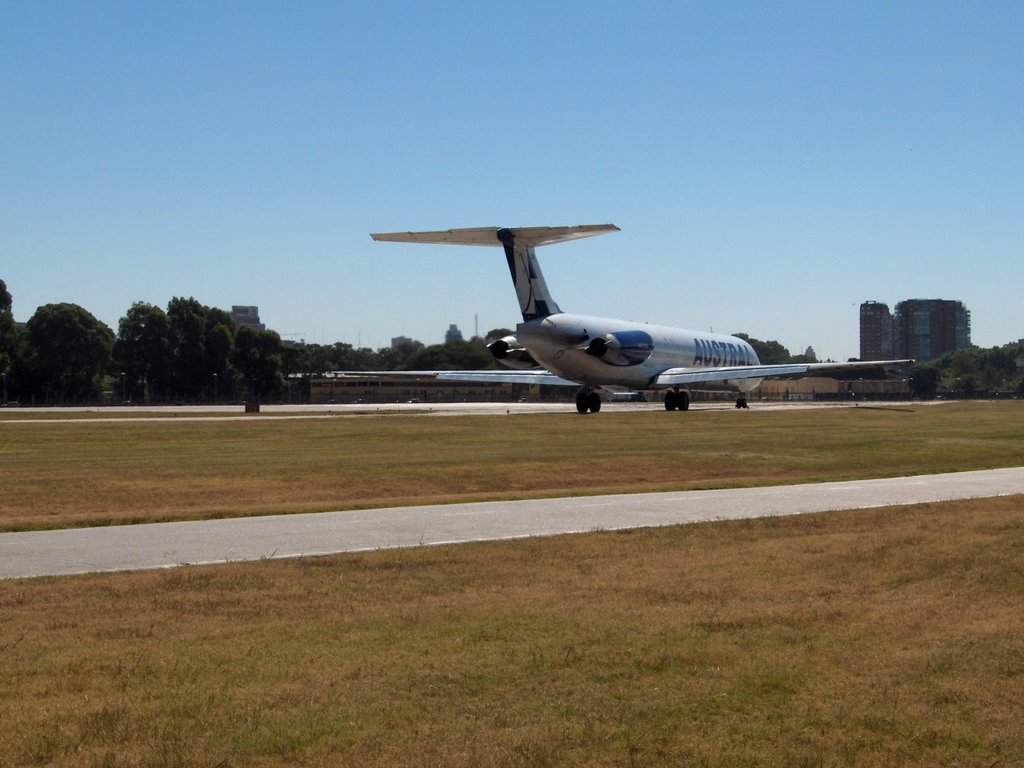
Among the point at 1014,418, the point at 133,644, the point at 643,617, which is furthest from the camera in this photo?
the point at 1014,418

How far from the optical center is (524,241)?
52562 millimetres

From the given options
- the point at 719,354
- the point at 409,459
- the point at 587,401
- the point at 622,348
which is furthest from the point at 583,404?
the point at 409,459

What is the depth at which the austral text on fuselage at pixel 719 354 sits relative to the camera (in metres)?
70.7

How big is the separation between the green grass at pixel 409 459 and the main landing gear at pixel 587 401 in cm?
1146

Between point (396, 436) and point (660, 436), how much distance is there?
8.51 meters

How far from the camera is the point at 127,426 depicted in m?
45.8

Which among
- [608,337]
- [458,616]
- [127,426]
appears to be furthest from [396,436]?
[458,616]

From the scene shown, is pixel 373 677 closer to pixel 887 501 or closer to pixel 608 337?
pixel 887 501

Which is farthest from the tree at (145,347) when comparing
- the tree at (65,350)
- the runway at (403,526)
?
the runway at (403,526)

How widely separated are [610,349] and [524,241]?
793 cm

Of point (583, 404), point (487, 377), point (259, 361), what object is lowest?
point (583, 404)

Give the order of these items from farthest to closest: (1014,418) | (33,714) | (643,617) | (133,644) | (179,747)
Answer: (1014,418)
(643,617)
(133,644)
(33,714)
(179,747)

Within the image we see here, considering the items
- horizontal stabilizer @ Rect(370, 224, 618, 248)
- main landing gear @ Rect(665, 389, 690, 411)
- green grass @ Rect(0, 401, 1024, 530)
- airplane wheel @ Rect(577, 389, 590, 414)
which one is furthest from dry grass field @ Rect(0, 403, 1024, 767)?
main landing gear @ Rect(665, 389, 690, 411)

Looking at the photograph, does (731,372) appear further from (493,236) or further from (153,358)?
(153,358)
